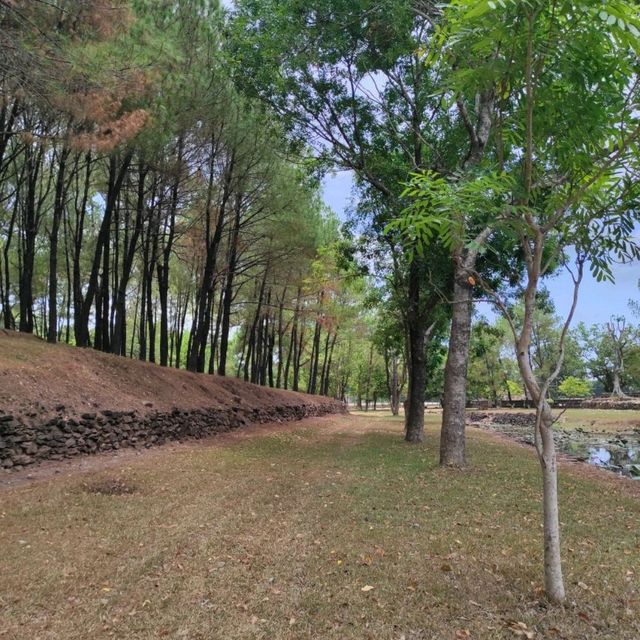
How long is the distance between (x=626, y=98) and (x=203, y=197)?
15144mm

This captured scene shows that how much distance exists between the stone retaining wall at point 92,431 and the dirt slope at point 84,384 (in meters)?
0.19

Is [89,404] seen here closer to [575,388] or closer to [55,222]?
[55,222]

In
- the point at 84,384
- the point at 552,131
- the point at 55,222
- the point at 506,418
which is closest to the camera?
the point at 552,131

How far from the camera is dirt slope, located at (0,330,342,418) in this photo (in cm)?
850

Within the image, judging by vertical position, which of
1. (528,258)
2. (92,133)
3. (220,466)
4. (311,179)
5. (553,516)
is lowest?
(220,466)

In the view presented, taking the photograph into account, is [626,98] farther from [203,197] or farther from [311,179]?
[203,197]

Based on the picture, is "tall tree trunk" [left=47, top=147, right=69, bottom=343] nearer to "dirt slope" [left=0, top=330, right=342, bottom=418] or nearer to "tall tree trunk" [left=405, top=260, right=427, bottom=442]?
"dirt slope" [left=0, top=330, right=342, bottom=418]

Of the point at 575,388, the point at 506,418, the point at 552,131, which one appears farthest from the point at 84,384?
the point at 575,388

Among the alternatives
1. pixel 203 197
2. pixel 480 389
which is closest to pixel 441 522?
pixel 203 197

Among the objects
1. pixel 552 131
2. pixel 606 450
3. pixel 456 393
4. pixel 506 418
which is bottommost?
pixel 506 418

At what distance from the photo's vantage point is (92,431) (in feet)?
29.9

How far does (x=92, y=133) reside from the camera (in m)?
9.08

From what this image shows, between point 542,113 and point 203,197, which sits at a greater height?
point 203,197

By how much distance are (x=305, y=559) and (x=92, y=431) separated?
6486 mm
